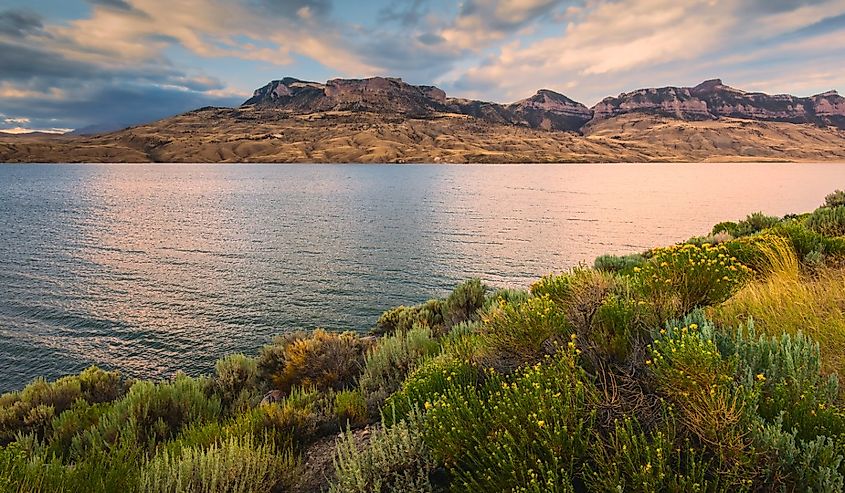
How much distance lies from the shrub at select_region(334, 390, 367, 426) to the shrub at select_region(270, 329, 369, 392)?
2051mm

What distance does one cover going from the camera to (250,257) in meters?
30.1

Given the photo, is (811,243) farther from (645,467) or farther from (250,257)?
(250,257)

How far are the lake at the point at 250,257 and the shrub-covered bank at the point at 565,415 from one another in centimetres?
1063

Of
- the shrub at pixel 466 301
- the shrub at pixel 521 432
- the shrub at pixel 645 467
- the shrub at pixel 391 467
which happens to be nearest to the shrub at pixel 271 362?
the shrub at pixel 466 301

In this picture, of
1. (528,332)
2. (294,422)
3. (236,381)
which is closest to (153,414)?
(236,381)

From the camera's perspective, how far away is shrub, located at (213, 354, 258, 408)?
8.80m

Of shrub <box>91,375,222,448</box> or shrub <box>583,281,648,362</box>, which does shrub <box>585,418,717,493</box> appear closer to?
shrub <box>583,281,648,362</box>

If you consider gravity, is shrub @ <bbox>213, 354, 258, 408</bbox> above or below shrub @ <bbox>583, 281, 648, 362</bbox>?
below

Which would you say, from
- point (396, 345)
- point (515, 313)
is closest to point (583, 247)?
point (396, 345)

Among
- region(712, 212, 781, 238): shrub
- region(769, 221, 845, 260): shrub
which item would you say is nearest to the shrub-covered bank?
region(769, 221, 845, 260): shrub

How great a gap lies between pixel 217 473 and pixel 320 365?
18.8ft

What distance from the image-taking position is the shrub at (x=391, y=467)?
3597 mm

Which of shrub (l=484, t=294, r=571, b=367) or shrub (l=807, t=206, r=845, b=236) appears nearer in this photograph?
shrub (l=484, t=294, r=571, b=367)

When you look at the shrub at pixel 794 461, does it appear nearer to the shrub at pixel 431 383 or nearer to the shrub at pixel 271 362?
the shrub at pixel 431 383
